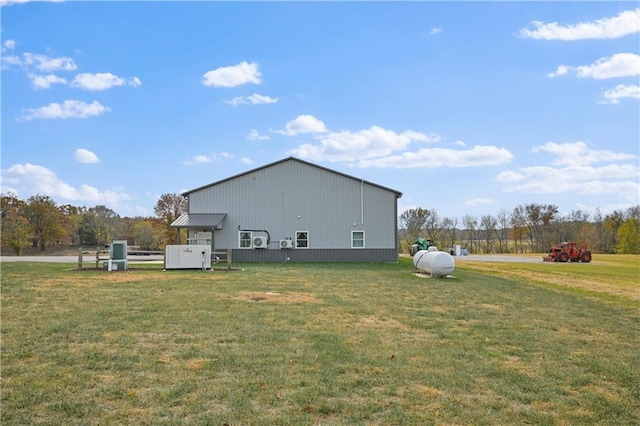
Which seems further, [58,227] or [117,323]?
[58,227]

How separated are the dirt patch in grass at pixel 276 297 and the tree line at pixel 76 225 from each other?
37980 mm

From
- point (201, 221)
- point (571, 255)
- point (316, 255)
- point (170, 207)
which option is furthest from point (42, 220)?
point (571, 255)

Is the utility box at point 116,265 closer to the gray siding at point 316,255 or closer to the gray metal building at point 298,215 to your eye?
the gray metal building at point 298,215

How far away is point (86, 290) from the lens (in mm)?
11477

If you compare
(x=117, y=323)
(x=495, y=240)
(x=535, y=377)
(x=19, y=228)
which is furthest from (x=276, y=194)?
(x=495, y=240)

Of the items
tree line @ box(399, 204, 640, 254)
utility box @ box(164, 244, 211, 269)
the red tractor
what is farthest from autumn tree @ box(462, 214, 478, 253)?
utility box @ box(164, 244, 211, 269)

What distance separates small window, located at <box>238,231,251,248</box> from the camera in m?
25.4

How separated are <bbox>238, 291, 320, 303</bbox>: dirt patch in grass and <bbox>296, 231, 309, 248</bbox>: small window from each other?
46.2 feet

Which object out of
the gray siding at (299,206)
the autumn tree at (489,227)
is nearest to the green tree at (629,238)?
the autumn tree at (489,227)

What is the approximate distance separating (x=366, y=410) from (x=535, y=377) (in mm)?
2162

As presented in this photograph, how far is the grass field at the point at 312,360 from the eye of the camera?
12.4 ft

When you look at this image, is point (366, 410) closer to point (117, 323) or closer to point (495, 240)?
point (117, 323)

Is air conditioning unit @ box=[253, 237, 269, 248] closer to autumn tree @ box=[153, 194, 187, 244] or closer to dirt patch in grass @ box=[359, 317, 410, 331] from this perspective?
dirt patch in grass @ box=[359, 317, 410, 331]

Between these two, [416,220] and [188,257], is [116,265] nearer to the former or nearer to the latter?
[188,257]
